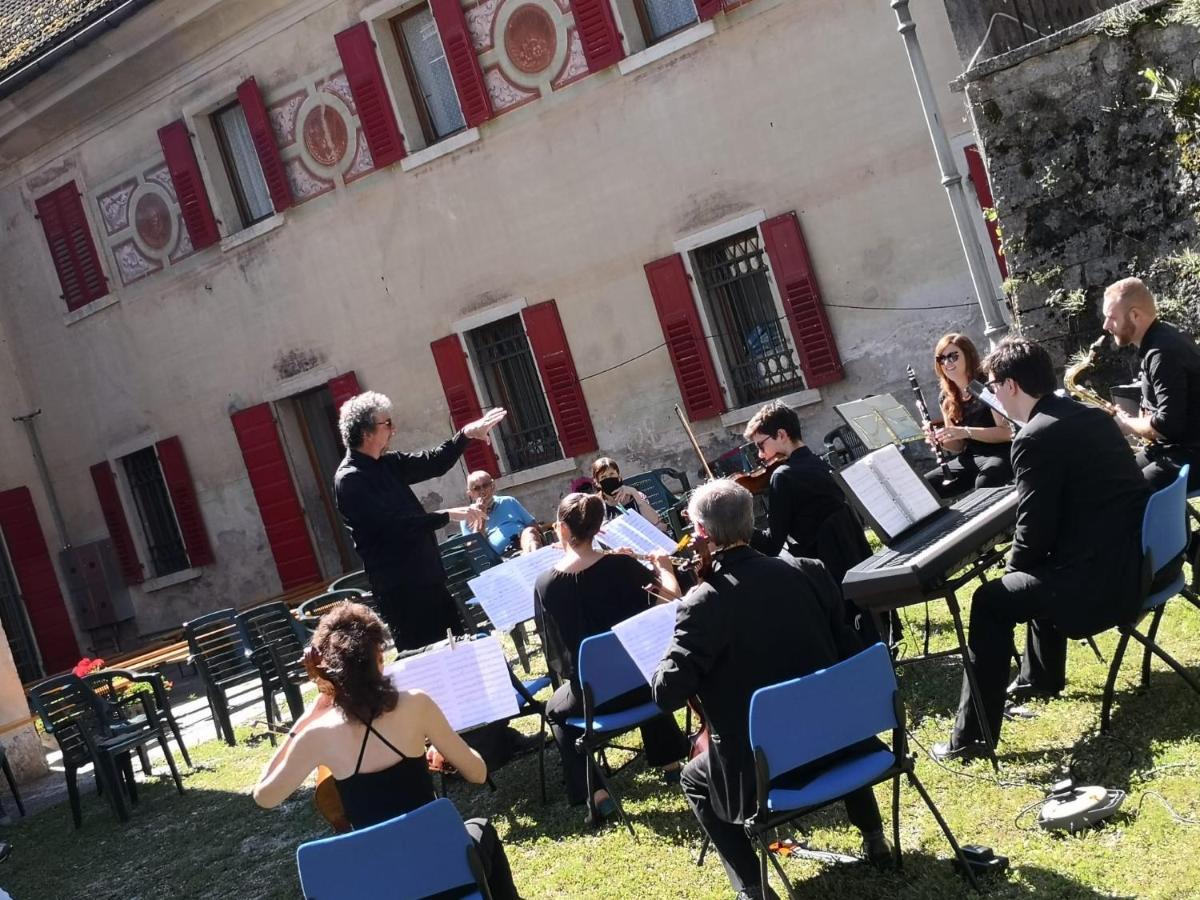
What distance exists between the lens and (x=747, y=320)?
14.1 meters

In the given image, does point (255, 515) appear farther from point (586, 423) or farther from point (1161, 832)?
point (1161, 832)

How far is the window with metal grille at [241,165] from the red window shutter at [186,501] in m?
3.15

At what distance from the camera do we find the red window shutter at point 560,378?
49.1 feet

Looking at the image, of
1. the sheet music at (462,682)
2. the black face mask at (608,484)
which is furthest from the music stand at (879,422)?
the sheet music at (462,682)

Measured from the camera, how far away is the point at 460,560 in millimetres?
11086

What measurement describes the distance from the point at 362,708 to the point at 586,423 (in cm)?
1063

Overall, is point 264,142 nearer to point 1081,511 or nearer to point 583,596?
point 583,596

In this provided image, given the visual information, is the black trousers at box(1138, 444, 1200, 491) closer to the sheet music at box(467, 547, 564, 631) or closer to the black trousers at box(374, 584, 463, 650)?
the sheet music at box(467, 547, 564, 631)

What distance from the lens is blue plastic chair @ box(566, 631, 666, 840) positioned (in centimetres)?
581

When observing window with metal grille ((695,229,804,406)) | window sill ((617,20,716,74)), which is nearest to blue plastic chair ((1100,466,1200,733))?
window with metal grille ((695,229,804,406))

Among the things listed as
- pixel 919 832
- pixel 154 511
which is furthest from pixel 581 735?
pixel 154 511

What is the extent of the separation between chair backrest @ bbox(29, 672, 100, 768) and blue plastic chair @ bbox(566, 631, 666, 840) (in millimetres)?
4826

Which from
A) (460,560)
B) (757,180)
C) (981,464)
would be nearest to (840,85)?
(757,180)

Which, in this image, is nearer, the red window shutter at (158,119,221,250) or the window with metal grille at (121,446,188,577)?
the red window shutter at (158,119,221,250)
